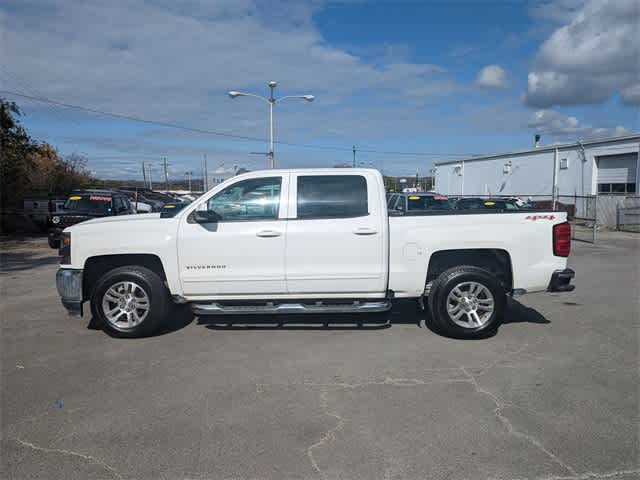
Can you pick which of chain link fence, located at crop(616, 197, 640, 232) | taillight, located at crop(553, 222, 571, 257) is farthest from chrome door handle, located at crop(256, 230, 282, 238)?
chain link fence, located at crop(616, 197, 640, 232)

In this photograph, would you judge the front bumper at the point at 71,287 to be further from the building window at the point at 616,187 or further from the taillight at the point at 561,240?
the building window at the point at 616,187

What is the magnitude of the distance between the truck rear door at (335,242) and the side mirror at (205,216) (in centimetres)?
86

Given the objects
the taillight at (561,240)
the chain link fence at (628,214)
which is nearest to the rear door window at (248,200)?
the taillight at (561,240)

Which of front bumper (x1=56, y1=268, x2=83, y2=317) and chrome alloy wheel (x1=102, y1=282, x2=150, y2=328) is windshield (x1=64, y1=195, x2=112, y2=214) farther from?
chrome alloy wheel (x1=102, y1=282, x2=150, y2=328)

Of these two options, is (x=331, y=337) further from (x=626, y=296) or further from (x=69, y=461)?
(x=626, y=296)

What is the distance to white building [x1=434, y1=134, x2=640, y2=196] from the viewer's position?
99.5 ft

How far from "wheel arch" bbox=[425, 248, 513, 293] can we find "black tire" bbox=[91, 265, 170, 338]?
10.5 ft

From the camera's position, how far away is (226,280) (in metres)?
5.98

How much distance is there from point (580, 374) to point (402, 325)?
2.22m

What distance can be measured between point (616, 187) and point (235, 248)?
32037mm

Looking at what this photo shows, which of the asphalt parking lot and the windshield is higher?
the windshield

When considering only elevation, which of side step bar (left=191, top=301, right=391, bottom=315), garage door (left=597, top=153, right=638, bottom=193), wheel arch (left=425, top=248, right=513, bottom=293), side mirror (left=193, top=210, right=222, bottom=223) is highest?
garage door (left=597, top=153, right=638, bottom=193)

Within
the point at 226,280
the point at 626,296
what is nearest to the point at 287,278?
the point at 226,280

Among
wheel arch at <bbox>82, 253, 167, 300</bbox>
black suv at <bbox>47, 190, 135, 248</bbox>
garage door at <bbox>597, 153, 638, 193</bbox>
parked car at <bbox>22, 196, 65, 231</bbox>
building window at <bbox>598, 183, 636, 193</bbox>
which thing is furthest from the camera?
building window at <bbox>598, 183, 636, 193</bbox>
